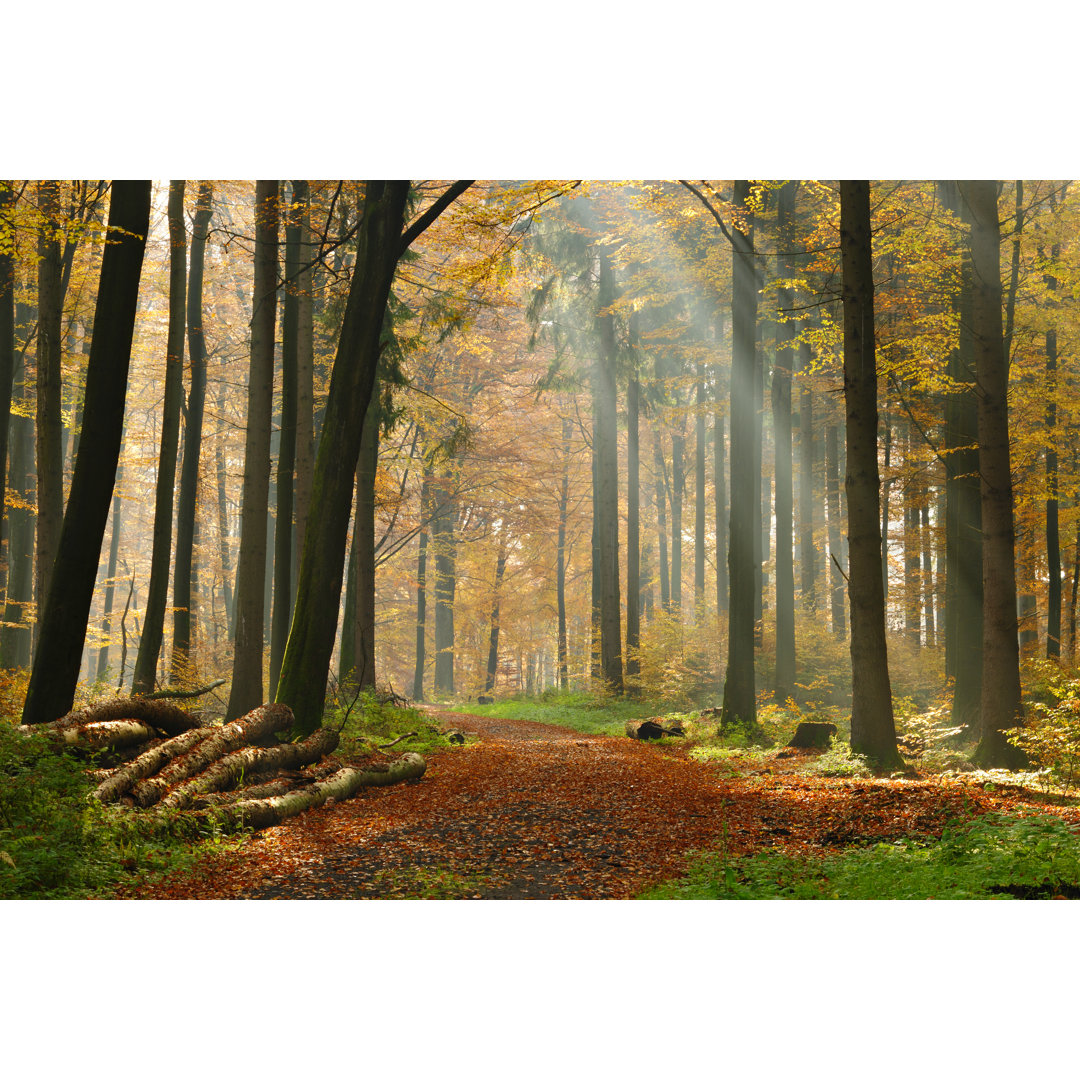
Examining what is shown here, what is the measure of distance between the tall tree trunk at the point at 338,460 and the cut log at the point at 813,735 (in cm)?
541

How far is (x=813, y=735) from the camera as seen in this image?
912 centimetres

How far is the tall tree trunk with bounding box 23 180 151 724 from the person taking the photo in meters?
6.14

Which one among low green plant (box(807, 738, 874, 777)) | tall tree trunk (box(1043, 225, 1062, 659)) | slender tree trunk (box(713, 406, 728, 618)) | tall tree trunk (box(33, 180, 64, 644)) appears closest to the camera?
low green plant (box(807, 738, 874, 777))

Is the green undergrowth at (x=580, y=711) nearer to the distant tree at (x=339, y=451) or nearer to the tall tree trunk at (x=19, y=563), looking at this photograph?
the distant tree at (x=339, y=451)

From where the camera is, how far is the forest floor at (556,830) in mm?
4258

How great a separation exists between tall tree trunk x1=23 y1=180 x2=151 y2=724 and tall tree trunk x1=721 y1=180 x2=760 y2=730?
292 inches

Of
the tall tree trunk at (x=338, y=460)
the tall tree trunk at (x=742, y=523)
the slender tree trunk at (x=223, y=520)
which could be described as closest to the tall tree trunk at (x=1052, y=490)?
the tall tree trunk at (x=742, y=523)

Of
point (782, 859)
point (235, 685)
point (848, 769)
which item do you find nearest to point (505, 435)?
point (235, 685)

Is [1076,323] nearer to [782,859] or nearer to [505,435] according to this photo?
[782,859]

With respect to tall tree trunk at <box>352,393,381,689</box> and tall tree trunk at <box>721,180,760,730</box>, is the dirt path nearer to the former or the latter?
tall tree trunk at <box>721,180,760,730</box>

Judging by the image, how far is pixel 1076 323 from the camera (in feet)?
36.9

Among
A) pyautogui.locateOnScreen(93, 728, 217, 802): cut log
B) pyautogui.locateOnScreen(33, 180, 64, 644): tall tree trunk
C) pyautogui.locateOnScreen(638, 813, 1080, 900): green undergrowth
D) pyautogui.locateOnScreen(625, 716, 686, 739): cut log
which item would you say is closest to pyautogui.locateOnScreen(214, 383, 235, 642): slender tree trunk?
pyautogui.locateOnScreen(33, 180, 64, 644): tall tree trunk

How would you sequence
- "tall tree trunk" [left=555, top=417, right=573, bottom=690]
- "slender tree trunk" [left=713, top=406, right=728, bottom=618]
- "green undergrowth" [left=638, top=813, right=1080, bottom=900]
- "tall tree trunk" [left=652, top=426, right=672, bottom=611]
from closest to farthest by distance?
"green undergrowth" [left=638, top=813, right=1080, bottom=900]
"slender tree trunk" [left=713, top=406, right=728, bottom=618]
"tall tree trunk" [left=555, top=417, right=573, bottom=690]
"tall tree trunk" [left=652, top=426, right=672, bottom=611]

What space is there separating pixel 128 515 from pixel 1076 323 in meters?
27.6
